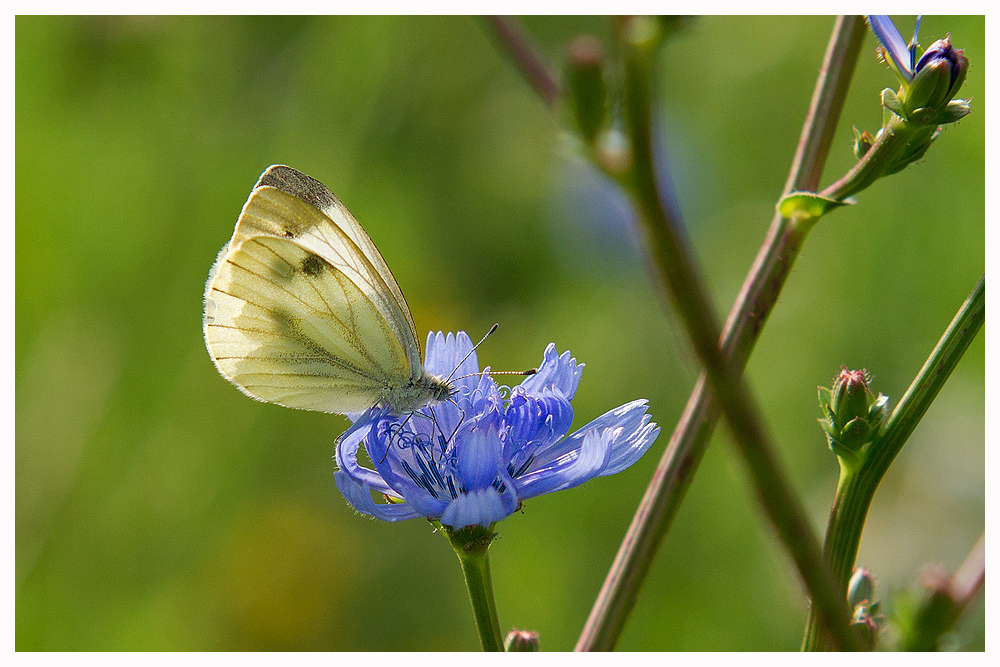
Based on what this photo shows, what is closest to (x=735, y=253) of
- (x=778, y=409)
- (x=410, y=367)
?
(x=778, y=409)

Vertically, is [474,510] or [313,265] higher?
[313,265]

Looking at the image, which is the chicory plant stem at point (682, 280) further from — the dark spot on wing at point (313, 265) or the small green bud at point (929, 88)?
the dark spot on wing at point (313, 265)

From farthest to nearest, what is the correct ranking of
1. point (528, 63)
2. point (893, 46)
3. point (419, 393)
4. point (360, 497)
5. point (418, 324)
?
1. point (418, 324)
2. point (419, 393)
3. point (360, 497)
4. point (893, 46)
5. point (528, 63)

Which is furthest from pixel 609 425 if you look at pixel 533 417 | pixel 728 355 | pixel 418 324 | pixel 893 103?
pixel 418 324

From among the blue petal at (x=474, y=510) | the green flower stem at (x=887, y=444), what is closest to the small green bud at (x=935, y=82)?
the green flower stem at (x=887, y=444)

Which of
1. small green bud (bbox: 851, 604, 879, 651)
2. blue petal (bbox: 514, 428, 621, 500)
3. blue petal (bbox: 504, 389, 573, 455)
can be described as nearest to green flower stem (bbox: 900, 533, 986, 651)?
small green bud (bbox: 851, 604, 879, 651)

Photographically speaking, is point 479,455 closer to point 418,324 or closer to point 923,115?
point 923,115

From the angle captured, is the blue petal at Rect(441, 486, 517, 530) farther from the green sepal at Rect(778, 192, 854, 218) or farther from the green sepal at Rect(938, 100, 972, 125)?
the green sepal at Rect(938, 100, 972, 125)
